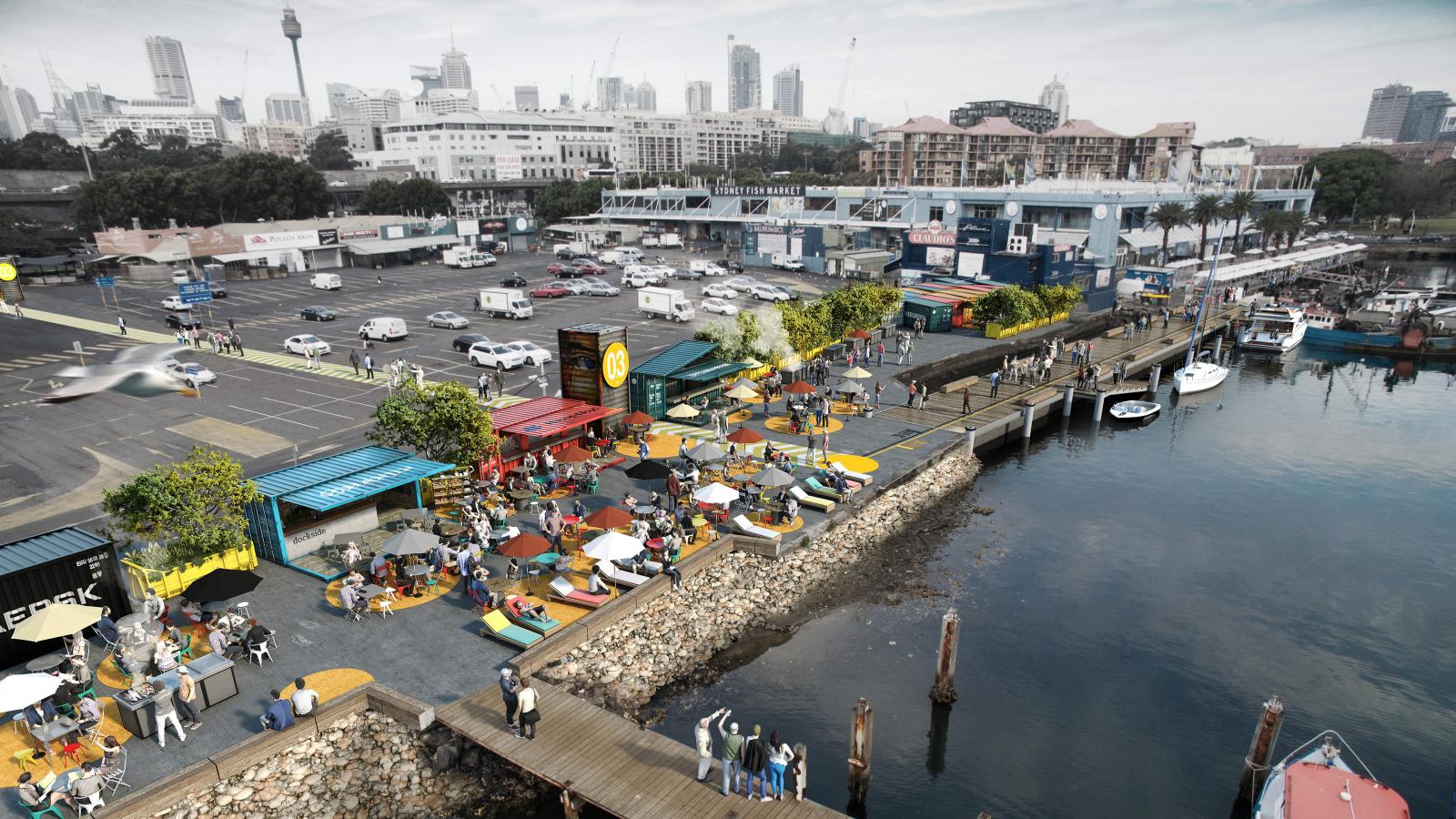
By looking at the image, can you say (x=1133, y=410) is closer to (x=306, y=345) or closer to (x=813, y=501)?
(x=813, y=501)

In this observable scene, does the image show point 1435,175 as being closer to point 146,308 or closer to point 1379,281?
point 1379,281

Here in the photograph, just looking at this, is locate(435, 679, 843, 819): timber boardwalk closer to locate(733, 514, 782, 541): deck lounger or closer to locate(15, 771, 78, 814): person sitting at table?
locate(15, 771, 78, 814): person sitting at table

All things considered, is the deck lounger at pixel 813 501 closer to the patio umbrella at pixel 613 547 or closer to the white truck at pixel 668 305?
the patio umbrella at pixel 613 547

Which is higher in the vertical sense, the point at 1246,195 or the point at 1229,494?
the point at 1246,195

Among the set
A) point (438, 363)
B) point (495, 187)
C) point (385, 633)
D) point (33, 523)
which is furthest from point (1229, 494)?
point (495, 187)

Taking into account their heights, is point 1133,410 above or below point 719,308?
below

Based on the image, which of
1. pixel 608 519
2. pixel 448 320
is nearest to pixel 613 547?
pixel 608 519
